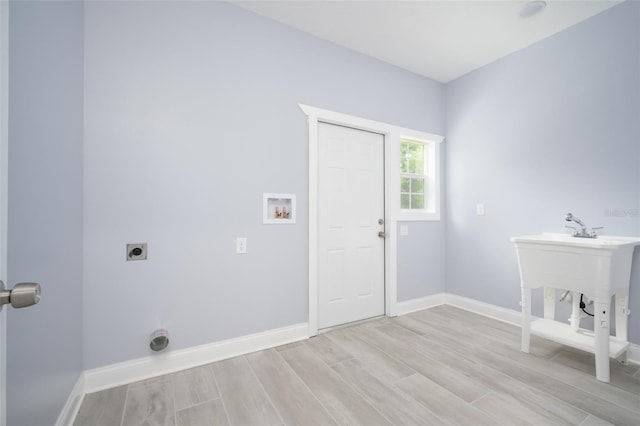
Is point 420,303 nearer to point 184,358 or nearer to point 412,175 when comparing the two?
point 412,175

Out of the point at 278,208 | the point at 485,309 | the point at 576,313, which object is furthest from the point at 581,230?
the point at 278,208

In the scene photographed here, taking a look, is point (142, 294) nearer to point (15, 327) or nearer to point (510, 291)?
point (15, 327)

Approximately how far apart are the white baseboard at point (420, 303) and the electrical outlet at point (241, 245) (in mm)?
1839

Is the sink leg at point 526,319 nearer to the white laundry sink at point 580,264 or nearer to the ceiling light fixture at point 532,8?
the white laundry sink at point 580,264

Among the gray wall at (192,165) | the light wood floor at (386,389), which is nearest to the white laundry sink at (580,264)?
the light wood floor at (386,389)

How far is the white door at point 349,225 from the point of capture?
2.60 meters

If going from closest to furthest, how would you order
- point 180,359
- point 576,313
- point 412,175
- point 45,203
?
point 45,203 → point 180,359 → point 576,313 → point 412,175

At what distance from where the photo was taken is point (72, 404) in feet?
4.72

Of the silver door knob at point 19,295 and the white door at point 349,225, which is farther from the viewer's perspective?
the white door at point 349,225

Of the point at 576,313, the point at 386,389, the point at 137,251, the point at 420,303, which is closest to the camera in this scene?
the point at 386,389

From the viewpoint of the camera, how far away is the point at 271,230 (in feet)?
7.47

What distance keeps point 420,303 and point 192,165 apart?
9.24ft

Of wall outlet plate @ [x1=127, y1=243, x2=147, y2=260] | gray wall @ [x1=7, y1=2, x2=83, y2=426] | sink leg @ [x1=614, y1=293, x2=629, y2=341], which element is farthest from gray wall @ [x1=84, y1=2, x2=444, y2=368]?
sink leg @ [x1=614, y1=293, x2=629, y2=341]

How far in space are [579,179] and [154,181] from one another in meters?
3.44
